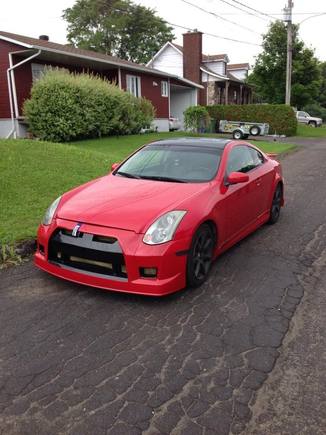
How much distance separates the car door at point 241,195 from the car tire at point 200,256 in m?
0.51

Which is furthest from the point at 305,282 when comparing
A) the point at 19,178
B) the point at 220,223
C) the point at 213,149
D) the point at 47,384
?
the point at 19,178

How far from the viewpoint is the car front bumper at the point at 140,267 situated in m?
3.95

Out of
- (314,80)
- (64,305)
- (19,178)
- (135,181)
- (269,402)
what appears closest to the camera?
(269,402)

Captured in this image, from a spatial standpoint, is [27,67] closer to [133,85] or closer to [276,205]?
[133,85]

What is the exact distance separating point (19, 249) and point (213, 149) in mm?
2720

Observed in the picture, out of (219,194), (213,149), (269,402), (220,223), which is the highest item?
(213,149)

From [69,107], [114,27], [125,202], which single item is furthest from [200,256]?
[114,27]

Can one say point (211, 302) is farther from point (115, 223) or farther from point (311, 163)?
point (311, 163)

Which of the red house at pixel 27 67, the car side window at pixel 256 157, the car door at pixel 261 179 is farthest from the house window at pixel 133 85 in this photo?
the car door at pixel 261 179

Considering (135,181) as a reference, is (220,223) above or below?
below

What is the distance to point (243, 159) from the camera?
19.5ft

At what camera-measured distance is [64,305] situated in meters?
4.05

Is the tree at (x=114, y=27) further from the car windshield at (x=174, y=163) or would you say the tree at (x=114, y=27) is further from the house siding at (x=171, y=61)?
the car windshield at (x=174, y=163)

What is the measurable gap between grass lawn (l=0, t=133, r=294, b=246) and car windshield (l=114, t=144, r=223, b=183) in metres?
1.63
